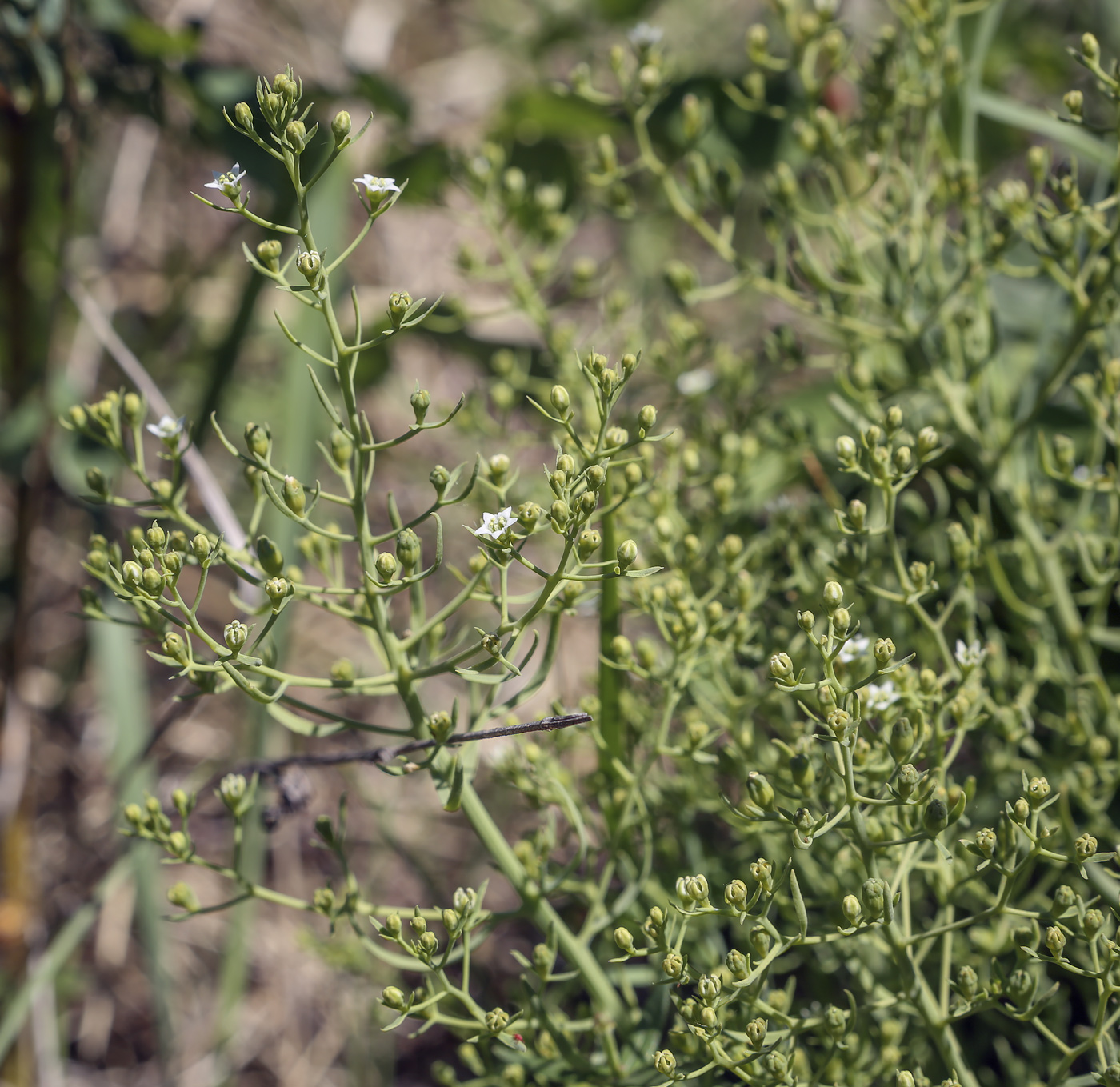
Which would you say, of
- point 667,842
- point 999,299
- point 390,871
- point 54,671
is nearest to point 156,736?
point 667,842

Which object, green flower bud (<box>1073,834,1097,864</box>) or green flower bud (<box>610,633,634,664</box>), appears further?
green flower bud (<box>610,633,634,664</box>)

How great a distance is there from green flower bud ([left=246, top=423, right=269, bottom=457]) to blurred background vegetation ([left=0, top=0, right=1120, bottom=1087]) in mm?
198

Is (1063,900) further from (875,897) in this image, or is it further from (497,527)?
(497,527)

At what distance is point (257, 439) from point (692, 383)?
0.62 m

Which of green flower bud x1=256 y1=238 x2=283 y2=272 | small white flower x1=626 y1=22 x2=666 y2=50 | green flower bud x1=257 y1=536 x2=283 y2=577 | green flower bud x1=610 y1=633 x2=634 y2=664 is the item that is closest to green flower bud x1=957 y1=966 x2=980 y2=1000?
green flower bud x1=610 y1=633 x2=634 y2=664

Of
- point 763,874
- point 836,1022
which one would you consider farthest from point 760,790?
point 836,1022

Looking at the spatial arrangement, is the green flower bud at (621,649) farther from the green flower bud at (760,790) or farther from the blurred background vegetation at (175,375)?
the blurred background vegetation at (175,375)

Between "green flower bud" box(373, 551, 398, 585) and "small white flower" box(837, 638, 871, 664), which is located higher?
"green flower bud" box(373, 551, 398, 585)

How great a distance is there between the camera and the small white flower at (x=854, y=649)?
29.9 inches

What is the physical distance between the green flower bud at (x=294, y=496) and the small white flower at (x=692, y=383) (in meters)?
0.52

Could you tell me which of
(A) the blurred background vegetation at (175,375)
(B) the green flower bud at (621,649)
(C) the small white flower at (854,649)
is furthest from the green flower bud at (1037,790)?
(A) the blurred background vegetation at (175,375)

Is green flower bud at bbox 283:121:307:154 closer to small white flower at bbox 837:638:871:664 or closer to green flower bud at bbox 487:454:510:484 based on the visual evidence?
green flower bud at bbox 487:454:510:484

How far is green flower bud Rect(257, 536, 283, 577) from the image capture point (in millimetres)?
688

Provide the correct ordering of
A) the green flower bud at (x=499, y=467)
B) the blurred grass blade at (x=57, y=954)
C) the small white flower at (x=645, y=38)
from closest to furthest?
→ the green flower bud at (x=499, y=467), the small white flower at (x=645, y=38), the blurred grass blade at (x=57, y=954)
